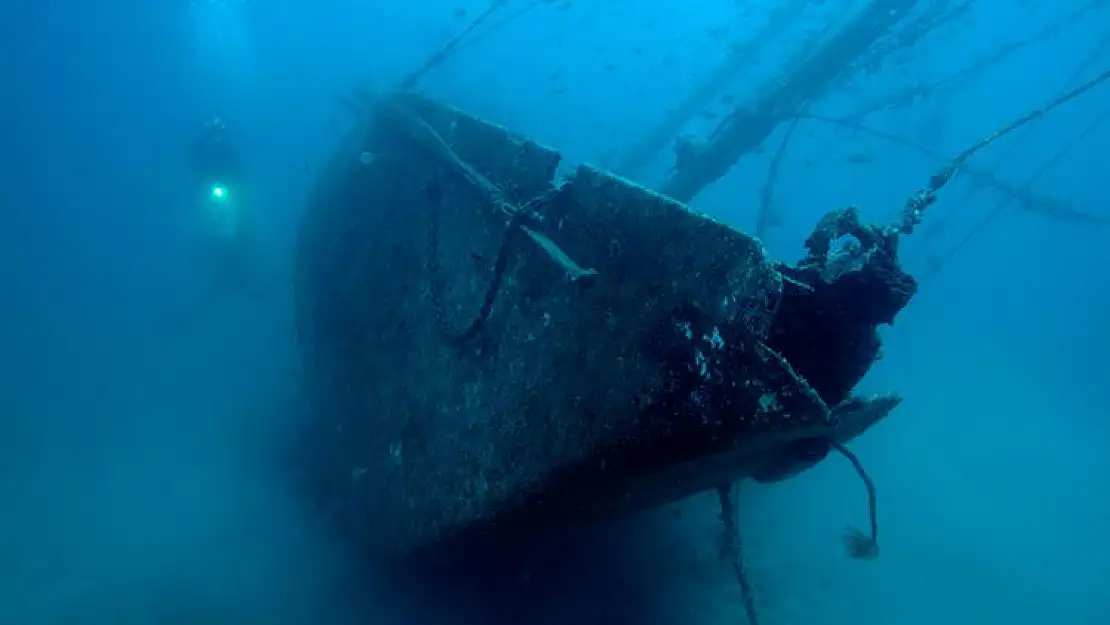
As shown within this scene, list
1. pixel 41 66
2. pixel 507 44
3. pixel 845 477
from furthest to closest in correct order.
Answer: pixel 507 44, pixel 41 66, pixel 845 477

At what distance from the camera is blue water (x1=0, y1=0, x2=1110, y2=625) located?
8.58 metres

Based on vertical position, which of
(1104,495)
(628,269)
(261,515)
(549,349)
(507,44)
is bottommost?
(1104,495)

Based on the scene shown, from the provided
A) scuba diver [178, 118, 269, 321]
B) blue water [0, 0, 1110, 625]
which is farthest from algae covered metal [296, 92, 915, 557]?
scuba diver [178, 118, 269, 321]

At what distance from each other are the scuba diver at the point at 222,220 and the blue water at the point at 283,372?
44cm

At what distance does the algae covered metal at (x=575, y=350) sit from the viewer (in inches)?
126

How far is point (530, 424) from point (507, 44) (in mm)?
43600

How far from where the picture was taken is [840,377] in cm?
356

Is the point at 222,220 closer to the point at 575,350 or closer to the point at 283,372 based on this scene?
the point at 283,372

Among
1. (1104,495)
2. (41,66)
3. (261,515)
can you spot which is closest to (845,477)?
(261,515)

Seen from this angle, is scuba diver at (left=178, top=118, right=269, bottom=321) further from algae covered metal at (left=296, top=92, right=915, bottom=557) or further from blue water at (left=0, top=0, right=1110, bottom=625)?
algae covered metal at (left=296, top=92, right=915, bottom=557)

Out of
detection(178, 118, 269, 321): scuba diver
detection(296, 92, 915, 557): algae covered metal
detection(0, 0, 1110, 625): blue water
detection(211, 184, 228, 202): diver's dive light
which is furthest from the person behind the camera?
detection(211, 184, 228, 202): diver's dive light

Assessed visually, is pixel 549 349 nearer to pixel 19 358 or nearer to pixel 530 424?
pixel 530 424

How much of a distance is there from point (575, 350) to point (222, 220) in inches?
651

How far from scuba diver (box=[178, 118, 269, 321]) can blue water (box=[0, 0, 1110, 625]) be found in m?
0.44
